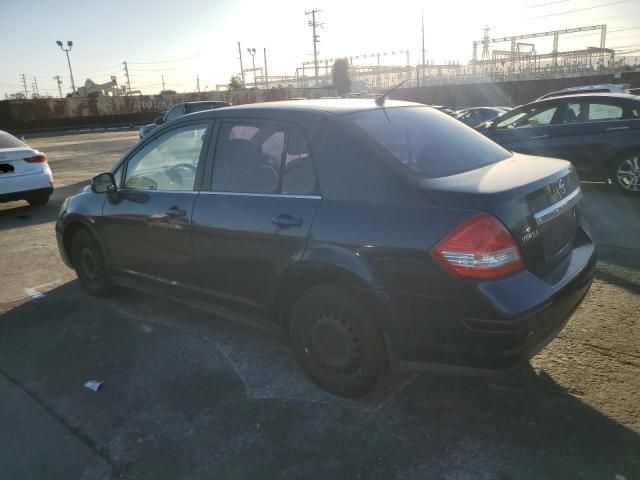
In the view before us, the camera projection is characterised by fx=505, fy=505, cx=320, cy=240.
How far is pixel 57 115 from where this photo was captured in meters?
42.6

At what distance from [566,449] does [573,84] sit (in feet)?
115

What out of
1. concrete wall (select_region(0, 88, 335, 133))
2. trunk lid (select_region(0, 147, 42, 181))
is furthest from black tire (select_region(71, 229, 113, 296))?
concrete wall (select_region(0, 88, 335, 133))

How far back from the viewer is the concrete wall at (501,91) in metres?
31.3

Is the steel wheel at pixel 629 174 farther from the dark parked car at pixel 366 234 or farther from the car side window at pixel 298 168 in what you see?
the car side window at pixel 298 168

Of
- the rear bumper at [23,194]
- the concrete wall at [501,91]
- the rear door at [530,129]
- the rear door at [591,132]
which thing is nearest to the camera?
the rear door at [591,132]

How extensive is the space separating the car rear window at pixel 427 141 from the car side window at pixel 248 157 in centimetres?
53

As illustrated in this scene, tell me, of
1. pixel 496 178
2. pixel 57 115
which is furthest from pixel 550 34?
pixel 496 178

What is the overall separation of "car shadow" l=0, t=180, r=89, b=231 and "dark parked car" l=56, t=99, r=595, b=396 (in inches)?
212

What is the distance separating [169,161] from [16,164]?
6196 mm

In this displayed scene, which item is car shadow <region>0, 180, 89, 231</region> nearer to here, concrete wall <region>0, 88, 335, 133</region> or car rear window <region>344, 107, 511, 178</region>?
car rear window <region>344, 107, 511, 178</region>

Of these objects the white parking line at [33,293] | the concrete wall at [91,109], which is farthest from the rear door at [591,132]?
the concrete wall at [91,109]

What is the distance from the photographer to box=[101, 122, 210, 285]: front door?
3.59 m

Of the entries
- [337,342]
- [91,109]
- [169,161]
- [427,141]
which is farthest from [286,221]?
[91,109]

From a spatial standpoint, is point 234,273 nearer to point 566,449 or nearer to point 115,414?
point 115,414
